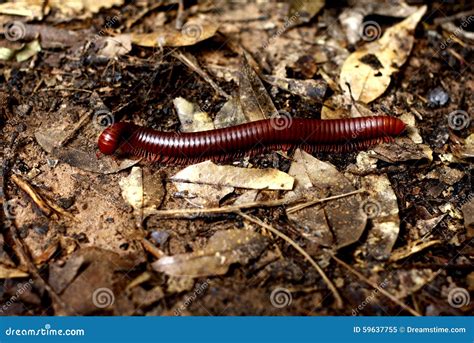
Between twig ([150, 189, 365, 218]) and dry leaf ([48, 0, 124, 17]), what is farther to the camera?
dry leaf ([48, 0, 124, 17])

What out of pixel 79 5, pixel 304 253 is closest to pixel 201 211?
pixel 304 253

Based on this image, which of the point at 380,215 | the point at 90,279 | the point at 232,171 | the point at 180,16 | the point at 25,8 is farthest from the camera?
the point at 180,16

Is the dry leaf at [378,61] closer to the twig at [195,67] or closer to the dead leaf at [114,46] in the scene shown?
the twig at [195,67]

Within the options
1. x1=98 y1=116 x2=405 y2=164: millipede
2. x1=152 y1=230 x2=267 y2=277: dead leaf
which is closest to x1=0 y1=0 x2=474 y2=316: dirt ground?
x1=152 y1=230 x2=267 y2=277: dead leaf

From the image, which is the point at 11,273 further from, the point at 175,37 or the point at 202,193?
the point at 175,37

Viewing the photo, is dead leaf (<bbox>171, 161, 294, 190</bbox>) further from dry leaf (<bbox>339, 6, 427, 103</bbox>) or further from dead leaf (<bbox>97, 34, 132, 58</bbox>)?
dead leaf (<bbox>97, 34, 132, 58</bbox>)
